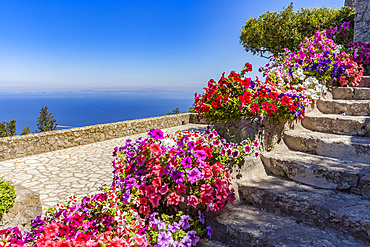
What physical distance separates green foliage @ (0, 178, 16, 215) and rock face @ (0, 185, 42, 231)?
0.21ft

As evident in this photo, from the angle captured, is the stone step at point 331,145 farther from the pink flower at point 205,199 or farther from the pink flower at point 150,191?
the pink flower at point 150,191

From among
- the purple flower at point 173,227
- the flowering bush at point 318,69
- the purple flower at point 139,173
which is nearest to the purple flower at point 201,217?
the purple flower at point 173,227

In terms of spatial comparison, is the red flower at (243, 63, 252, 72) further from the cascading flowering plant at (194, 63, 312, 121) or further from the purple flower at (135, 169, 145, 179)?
the purple flower at (135, 169, 145, 179)

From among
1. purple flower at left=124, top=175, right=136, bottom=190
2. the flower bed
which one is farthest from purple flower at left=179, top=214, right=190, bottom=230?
purple flower at left=124, top=175, right=136, bottom=190

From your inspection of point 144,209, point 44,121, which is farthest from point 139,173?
point 44,121

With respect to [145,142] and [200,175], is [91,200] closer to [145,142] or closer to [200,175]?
[145,142]

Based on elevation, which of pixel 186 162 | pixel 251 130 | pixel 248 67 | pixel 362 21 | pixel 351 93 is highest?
pixel 362 21

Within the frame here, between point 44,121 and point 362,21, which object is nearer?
point 362,21

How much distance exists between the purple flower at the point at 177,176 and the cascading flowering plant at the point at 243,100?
1.05 m

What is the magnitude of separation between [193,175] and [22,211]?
2083mm

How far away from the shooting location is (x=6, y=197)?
2.54 metres

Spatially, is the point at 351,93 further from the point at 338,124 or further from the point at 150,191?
the point at 150,191

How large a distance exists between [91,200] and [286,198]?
1923 mm

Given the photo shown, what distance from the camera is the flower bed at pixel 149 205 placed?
1939 millimetres
